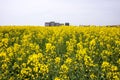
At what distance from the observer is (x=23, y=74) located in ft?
21.3

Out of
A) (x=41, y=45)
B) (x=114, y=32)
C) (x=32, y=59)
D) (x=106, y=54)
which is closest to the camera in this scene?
(x=32, y=59)

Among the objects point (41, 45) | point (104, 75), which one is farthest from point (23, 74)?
point (41, 45)

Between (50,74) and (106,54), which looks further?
(106,54)

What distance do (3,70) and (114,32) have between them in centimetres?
548

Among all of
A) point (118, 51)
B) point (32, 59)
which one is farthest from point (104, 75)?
point (118, 51)

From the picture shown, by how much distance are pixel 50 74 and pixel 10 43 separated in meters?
4.60

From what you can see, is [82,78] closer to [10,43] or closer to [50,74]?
[50,74]

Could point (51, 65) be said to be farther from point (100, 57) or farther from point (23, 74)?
point (100, 57)

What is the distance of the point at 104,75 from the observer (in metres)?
6.49

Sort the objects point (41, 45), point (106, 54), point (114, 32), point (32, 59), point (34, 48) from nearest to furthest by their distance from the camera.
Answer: point (32, 59) → point (106, 54) → point (34, 48) → point (41, 45) → point (114, 32)

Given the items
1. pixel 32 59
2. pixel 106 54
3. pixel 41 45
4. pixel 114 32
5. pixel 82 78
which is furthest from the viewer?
pixel 114 32

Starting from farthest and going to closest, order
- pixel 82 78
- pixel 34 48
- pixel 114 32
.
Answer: pixel 114 32
pixel 34 48
pixel 82 78

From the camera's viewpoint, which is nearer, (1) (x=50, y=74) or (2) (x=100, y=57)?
(1) (x=50, y=74)

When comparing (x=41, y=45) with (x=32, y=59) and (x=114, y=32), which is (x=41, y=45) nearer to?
(x=114, y=32)
